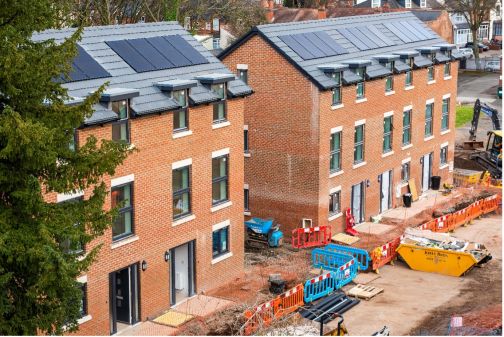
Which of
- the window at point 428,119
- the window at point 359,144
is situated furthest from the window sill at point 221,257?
the window at point 428,119

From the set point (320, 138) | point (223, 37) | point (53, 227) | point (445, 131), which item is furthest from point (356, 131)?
point (223, 37)

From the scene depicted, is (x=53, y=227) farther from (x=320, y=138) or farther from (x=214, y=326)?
(x=320, y=138)

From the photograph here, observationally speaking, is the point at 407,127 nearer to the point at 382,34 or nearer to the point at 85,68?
the point at 382,34

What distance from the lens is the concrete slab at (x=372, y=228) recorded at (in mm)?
41500

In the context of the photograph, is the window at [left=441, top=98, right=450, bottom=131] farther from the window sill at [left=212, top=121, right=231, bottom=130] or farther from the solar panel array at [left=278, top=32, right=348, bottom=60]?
the window sill at [left=212, top=121, right=231, bottom=130]

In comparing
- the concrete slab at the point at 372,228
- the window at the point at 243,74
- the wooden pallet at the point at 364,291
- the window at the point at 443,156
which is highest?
the window at the point at 243,74

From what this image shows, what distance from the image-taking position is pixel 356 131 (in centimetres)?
4212

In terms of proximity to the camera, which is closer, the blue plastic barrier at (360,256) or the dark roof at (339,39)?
the blue plastic barrier at (360,256)

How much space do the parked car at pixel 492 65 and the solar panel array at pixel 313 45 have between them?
66.6 metres

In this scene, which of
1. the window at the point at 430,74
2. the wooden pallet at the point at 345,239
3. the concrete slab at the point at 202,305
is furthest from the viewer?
the window at the point at 430,74

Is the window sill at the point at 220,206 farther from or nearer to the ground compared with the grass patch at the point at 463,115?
farther from the ground

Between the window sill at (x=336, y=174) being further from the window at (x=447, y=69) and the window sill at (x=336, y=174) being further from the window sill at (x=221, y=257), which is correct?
the window at (x=447, y=69)

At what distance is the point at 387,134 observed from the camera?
4475 cm

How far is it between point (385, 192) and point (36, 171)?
28.1 metres
